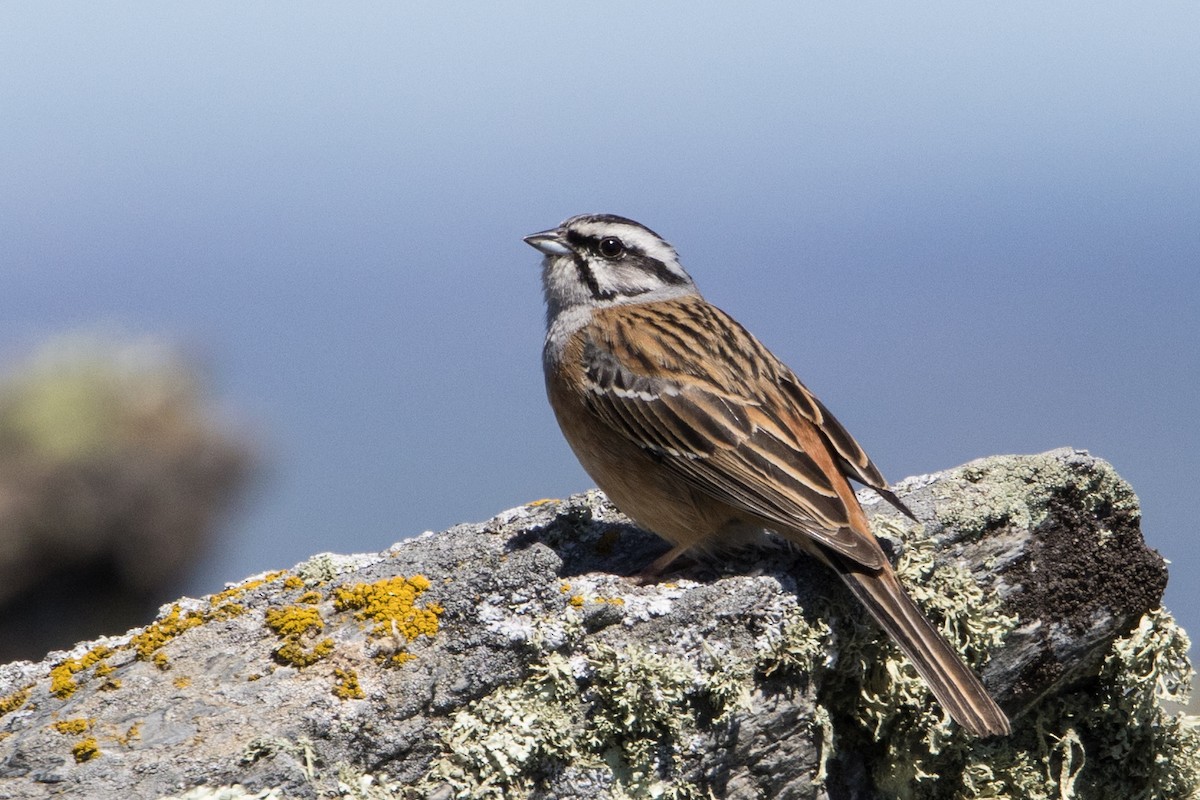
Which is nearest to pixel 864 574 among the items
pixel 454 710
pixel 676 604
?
pixel 676 604

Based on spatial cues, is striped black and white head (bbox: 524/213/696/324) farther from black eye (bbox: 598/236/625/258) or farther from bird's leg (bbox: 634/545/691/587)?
bird's leg (bbox: 634/545/691/587)

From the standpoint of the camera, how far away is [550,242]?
20.3 feet

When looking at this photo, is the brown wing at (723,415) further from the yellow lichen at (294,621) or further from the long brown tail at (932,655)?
the yellow lichen at (294,621)

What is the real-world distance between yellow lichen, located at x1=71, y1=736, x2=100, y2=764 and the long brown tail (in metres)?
2.47

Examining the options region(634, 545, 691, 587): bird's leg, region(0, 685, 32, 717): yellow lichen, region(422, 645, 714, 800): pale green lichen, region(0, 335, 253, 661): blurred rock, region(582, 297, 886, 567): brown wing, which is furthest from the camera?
region(0, 335, 253, 661): blurred rock

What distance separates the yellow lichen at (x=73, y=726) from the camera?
3.67 m

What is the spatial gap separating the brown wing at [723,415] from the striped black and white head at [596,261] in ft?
1.38

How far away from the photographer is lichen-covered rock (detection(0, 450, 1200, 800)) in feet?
12.1

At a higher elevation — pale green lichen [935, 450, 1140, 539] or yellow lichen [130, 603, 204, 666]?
yellow lichen [130, 603, 204, 666]

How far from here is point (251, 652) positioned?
403cm

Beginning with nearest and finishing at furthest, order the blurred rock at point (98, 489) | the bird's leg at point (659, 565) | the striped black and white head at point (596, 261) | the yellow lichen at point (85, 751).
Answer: the yellow lichen at point (85, 751) < the bird's leg at point (659, 565) < the striped black and white head at point (596, 261) < the blurred rock at point (98, 489)

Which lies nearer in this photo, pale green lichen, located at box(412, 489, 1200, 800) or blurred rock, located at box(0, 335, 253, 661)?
pale green lichen, located at box(412, 489, 1200, 800)

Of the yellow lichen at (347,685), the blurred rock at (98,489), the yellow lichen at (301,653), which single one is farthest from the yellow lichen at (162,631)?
the blurred rock at (98,489)

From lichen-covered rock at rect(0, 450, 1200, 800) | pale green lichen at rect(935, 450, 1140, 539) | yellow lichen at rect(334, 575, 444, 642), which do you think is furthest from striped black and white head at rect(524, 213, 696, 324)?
yellow lichen at rect(334, 575, 444, 642)
